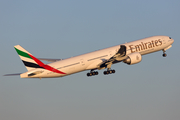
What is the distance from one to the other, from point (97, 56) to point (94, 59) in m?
0.85

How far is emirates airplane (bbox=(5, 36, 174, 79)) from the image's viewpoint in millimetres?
55031

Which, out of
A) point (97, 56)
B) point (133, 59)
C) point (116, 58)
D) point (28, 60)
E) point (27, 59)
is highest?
point (97, 56)

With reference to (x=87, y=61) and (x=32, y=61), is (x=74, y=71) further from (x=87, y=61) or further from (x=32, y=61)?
(x=32, y=61)

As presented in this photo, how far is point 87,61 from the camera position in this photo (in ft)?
190

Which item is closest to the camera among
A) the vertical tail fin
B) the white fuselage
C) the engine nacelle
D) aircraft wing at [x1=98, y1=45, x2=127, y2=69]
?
the vertical tail fin

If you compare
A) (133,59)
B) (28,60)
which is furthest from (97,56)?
(28,60)

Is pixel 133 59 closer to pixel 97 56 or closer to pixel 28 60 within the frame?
pixel 97 56

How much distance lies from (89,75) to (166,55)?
62.5 ft

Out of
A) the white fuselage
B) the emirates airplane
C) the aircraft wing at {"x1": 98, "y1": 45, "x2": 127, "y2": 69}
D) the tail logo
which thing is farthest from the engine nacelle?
the tail logo

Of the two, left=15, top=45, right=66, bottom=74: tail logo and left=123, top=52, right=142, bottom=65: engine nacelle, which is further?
left=123, top=52, right=142, bottom=65: engine nacelle

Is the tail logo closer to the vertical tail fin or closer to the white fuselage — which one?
the vertical tail fin

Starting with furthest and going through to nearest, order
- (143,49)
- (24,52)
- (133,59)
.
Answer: (143,49), (133,59), (24,52)

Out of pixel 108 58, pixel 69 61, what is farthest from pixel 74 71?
pixel 108 58

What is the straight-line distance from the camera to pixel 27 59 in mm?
55156
